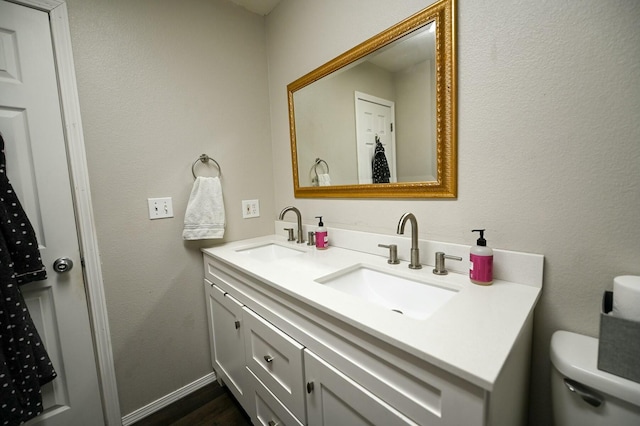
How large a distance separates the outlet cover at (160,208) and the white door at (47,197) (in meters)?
0.30

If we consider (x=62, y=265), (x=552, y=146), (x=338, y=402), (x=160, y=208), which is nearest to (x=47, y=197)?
(x=62, y=265)

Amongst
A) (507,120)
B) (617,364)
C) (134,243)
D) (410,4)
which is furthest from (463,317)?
(134,243)

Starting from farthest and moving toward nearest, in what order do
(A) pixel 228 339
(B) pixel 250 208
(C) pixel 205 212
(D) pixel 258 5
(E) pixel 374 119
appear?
1. (B) pixel 250 208
2. (D) pixel 258 5
3. (C) pixel 205 212
4. (A) pixel 228 339
5. (E) pixel 374 119

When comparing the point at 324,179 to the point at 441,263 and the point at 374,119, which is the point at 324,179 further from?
the point at 441,263

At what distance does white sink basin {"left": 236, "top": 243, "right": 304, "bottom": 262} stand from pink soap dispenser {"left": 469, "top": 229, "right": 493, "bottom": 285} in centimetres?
90

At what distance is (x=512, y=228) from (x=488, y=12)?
2.29 ft

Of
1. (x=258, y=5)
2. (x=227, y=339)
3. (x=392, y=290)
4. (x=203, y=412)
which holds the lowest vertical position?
(x=203, y=412)

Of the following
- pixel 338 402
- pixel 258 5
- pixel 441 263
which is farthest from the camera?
pixel 258 5

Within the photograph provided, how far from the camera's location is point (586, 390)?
602 millimetres

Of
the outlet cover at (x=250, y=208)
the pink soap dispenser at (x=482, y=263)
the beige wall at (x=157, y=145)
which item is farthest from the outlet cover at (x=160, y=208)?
the pink soap dispenser at (x=482, y=263)

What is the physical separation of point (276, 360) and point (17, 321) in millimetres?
974

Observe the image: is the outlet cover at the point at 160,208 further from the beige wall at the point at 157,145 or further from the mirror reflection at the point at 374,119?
the mirror reflection at the point at 374,119

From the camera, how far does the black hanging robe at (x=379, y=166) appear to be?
118cm

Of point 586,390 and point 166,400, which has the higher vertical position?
point 586,390
